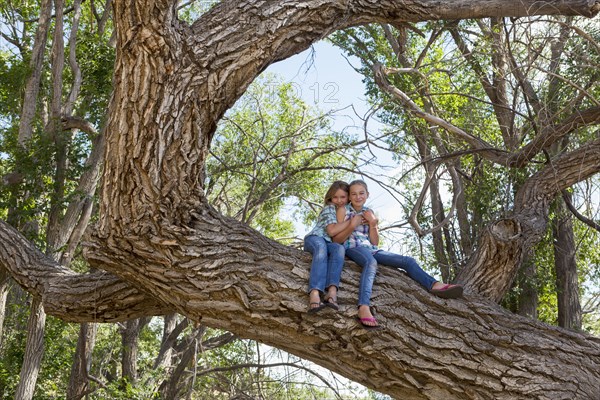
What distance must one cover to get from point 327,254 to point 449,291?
2.44 ft

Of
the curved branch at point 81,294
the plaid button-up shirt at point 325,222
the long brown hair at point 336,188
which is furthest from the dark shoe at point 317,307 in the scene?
the curved branch at point 81,294

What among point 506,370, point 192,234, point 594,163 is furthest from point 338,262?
point 594,163

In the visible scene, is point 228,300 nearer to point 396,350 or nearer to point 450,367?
point 396,350

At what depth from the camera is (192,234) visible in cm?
432

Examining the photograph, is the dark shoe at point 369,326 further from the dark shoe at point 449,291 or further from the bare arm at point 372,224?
the bare arm at point 372,224

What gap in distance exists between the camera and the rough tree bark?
4176 mm

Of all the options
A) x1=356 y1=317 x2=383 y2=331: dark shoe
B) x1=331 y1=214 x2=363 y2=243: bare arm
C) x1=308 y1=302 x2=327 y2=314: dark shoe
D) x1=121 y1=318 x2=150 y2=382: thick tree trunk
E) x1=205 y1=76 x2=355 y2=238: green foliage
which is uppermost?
x1=205 y1=76 x2=355 y2=238: green foliage

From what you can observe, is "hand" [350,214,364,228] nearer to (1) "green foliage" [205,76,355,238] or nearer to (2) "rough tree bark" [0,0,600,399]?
(2) "rough tree bark" [0,0,600,399]

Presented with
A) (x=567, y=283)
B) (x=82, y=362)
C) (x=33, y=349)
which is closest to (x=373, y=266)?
(x=33, y=349)

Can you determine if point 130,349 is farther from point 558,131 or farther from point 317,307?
point 317,307

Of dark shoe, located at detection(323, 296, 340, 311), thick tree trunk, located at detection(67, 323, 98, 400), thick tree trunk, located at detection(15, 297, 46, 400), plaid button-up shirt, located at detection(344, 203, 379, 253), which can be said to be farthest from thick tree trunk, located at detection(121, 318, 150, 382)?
dark shoe, located at detection(323, 296, 340, 311)

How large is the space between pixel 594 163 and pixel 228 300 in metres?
3.00

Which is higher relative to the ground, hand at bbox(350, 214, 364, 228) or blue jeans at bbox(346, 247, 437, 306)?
hand at bbox(350, 214, 364, 228)

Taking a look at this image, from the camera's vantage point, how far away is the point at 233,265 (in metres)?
4.31
